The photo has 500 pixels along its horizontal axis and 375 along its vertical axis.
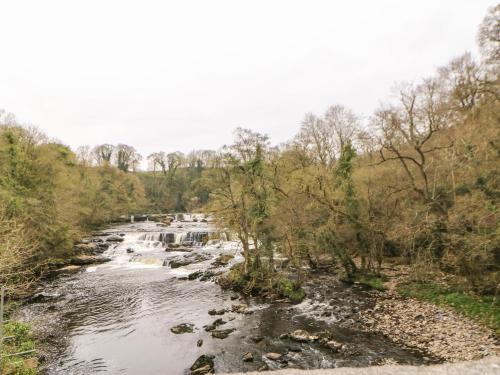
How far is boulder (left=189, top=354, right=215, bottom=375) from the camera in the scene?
10.7 m

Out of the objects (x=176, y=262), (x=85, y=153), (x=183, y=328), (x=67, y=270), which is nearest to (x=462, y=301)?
(x=183, y=328)

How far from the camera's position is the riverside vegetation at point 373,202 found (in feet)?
43.7

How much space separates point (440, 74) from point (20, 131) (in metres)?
33.7

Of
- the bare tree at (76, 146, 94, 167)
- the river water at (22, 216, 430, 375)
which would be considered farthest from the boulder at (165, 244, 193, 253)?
the bare tree at (76, 146, 94, 167)

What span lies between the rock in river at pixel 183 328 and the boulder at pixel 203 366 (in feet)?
9.27

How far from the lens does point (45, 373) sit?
1059cm

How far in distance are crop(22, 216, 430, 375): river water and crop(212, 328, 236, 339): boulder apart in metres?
0.19

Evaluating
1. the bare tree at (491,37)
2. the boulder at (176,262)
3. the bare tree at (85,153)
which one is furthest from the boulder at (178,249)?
the bare tree at (85,153)

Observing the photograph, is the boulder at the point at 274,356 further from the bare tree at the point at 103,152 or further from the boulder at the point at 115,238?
the bare tree at the point at 103,152

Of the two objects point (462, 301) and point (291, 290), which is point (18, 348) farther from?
point (462, 301)

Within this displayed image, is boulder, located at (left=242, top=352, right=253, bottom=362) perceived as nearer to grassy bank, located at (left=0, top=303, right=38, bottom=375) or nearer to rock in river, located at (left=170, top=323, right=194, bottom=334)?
rock in river, located at (left=170, top=323, right=194, bottom=334)

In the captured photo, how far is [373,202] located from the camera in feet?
60.3

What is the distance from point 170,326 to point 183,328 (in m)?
0.86

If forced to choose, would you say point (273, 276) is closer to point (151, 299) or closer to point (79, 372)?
point (151, 299)
